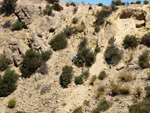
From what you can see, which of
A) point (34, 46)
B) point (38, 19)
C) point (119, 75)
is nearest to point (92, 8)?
point (38, 19)

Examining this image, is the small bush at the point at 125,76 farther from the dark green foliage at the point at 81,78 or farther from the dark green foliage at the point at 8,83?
the dark green foliage at the point at 8,83

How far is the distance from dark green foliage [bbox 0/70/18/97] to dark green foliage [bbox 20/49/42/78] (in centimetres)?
108

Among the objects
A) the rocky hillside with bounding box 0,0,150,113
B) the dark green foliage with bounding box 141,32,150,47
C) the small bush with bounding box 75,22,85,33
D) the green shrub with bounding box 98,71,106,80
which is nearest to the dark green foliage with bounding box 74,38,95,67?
the rocky hillside with bounding box 0,0,150,113

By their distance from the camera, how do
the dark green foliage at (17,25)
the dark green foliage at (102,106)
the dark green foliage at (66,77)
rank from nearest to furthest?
the dark green foliage at (102,106)
the dark green foliage at (66,77)
the dark green foliage at (17,25)

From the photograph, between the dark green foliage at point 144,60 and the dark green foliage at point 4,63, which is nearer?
the dark green foliage at point 144,60

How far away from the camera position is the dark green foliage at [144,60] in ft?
42.2

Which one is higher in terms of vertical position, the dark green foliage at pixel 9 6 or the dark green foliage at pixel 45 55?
the dark green foliage at pixel 9 6

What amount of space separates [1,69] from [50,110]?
732 centimetres

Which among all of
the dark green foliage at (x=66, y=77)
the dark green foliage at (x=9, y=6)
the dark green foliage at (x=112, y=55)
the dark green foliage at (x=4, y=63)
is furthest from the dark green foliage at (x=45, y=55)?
the dark green foliage at (x=9, y=6)

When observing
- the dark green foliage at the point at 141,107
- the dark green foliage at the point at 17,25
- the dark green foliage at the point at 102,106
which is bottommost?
the dark green foliage at the point at 141,107

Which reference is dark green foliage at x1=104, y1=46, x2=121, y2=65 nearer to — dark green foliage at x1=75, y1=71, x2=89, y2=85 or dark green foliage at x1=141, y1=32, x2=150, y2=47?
dark green foliage at x1=141, y1=32, x2=150, y2=47

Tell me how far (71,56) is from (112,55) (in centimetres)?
418

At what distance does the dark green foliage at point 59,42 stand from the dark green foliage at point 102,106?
8640 millimetres

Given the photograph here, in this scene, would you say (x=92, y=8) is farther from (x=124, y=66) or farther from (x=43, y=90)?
(x=43, y=90)
